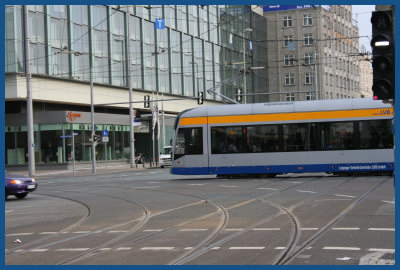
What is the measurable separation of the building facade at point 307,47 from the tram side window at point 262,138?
52.4 m

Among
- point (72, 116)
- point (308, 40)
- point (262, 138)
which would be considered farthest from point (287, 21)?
point (262, 138)

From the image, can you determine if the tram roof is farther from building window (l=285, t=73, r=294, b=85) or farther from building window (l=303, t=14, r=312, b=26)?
building window (l=285, t=73, r=294, b=85)

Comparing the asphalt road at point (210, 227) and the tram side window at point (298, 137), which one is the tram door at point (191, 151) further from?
the asphalt road at point (210, 227)

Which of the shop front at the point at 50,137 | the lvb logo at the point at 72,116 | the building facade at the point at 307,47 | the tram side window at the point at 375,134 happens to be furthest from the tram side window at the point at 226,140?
the building facade at the point at 307,47

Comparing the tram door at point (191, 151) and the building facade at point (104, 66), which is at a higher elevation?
the building facade at point (104, 66)

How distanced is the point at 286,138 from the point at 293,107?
140cm

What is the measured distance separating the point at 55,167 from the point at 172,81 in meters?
18.5

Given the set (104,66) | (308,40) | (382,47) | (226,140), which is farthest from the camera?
(308,40)

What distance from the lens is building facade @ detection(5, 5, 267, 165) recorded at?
150ft

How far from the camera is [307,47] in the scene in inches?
3147

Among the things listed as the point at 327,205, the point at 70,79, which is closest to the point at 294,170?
the point at 327,205

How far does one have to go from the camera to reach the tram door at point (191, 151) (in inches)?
1035

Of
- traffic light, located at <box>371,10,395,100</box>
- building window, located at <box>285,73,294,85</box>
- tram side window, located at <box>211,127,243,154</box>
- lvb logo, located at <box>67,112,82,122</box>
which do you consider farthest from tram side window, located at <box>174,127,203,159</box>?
building window, located at <box>285,73,294,85</box>

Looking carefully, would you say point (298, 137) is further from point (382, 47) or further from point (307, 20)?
point (307, 20)
